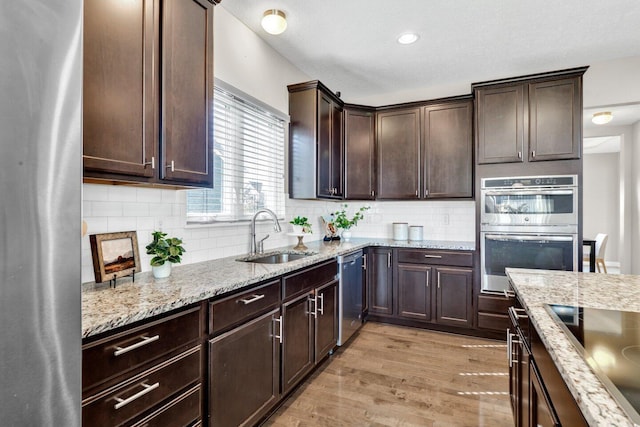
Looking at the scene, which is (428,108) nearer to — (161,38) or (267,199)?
(267,199)

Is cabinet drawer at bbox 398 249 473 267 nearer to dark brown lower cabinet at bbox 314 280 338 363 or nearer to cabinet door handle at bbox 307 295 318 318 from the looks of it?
dark brown lower cabinet at bbox 314 280 338 363

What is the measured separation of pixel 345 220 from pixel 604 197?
7159 millimetres

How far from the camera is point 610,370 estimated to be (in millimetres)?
773

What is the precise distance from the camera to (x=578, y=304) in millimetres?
1293

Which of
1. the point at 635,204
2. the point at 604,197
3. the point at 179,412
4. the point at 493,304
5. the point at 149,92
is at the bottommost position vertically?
the point at 493,304

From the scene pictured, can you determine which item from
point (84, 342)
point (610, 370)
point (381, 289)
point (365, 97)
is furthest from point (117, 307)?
point (365, 97)

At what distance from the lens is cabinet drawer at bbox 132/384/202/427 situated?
4.06 ft

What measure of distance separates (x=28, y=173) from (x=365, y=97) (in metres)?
4.21

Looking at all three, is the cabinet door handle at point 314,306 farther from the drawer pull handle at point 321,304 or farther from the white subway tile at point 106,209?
the white subway tile at point 106,209

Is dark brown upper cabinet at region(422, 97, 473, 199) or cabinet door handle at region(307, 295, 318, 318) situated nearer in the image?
cabinet door handle at region(307, 295, 318, 318)

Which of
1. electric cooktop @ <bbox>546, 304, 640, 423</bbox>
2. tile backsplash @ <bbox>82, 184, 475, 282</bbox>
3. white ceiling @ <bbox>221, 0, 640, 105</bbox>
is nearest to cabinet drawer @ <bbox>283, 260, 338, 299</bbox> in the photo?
tile backsplash @ <bbox>82, 184, 475, 282</bbox>

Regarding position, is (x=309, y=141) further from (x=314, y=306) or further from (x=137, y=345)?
(x=137, y=345)

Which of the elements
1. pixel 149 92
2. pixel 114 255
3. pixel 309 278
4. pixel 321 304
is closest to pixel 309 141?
pixel 309 278

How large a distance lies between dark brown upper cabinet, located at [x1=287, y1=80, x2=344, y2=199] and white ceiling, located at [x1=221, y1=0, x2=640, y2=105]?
361 mm
